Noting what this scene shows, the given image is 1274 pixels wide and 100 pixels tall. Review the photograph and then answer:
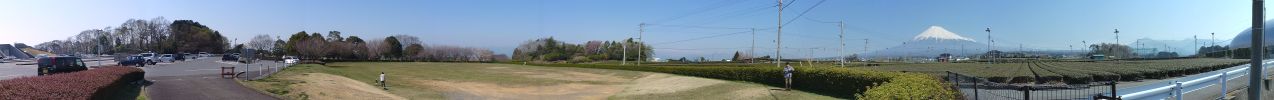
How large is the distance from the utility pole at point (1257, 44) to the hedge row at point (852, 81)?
2.88 meters

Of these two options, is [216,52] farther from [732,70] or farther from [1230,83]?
[1230,83]

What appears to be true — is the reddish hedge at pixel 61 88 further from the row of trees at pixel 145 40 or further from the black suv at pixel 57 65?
the row of trees at pixel 145 40

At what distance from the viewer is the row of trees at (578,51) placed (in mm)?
96625

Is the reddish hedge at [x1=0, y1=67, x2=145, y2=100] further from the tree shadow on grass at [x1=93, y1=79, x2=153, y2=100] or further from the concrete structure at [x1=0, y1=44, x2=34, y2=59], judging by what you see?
the concrete structure at [x1=0, y1=44, x2=34, y2=59]

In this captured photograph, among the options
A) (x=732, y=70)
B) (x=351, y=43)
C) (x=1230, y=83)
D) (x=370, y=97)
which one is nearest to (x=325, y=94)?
(x=370, y=97)

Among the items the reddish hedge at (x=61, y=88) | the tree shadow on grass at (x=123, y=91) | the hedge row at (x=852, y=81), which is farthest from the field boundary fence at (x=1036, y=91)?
the tree shadow on grass at (x=123, y=91)

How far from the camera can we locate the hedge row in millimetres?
10352

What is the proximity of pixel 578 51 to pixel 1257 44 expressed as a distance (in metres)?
95.5

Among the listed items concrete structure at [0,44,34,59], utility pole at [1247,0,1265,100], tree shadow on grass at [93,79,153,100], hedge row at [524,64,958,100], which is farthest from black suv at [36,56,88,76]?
concrete structure at [0,44,34,59]

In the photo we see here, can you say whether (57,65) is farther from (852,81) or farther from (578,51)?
(578,51)

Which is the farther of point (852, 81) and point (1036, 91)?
point (852, 81)

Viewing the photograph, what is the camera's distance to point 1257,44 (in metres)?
7.68

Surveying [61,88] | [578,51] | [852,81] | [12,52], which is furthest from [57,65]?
[578,51]

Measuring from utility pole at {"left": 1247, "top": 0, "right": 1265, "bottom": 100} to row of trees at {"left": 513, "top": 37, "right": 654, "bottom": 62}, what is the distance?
85628 mm
